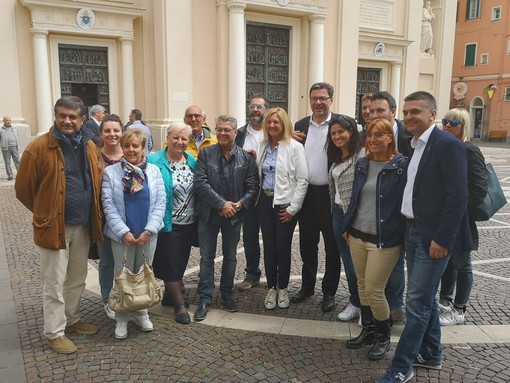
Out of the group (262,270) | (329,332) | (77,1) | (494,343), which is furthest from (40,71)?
(494,343)

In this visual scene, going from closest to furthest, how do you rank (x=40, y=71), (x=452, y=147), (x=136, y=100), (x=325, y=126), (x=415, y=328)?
(x=452, y=147)
(x=415, y=328)
(x=325, y=126)
(x=40, y=71)
(x=136, y=100)

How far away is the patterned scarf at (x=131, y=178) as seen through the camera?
3.69m

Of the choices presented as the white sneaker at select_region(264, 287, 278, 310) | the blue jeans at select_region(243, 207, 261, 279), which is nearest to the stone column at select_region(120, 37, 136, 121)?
the blue jeans at select_region(243, 207, 261, 279)

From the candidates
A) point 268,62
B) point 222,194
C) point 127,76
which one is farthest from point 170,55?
point 222,194

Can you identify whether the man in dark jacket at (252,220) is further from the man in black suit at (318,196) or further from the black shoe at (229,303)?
the man in black suit at (318,196)

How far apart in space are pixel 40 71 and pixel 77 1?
2.63m

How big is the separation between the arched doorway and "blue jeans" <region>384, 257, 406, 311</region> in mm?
37012

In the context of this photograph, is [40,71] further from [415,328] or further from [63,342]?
[415,328]

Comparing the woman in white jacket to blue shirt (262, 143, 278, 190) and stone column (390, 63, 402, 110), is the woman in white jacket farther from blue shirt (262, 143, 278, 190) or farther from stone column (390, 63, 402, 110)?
stone column (390, 63, 402, 110)

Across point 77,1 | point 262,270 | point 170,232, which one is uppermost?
point 77,1

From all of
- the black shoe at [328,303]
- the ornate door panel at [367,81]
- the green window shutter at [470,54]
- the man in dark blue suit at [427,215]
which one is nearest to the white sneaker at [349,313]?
the black shoe at [328,303]

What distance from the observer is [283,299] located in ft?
14.8

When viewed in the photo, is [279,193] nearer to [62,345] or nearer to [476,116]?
[62,345]

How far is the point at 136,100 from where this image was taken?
657 inches
